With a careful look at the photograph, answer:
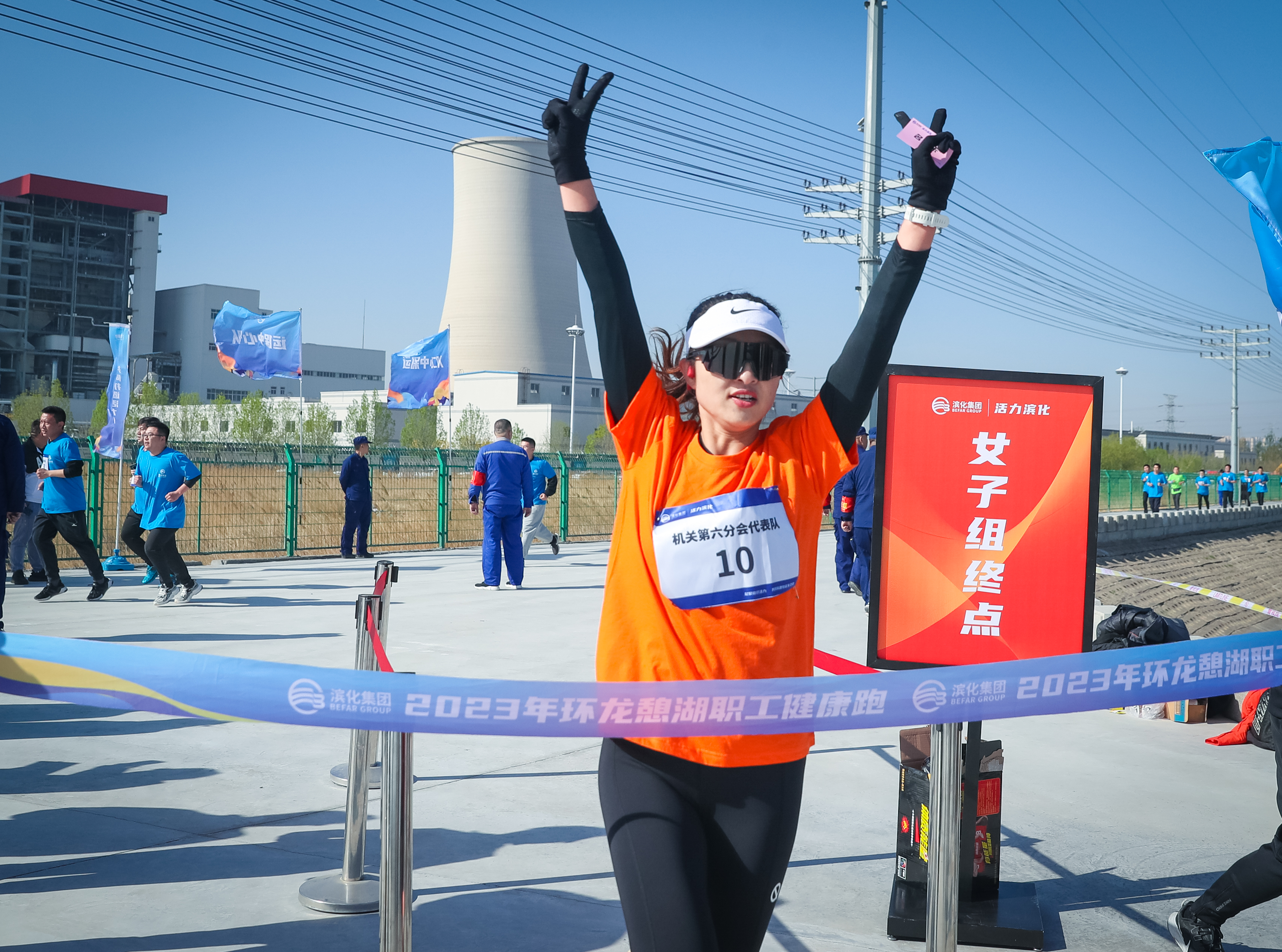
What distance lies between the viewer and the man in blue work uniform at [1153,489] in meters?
37.7

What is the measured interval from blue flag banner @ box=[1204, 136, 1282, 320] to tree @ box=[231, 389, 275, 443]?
2235 inches

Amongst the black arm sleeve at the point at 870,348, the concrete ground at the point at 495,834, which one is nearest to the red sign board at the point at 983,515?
the concrete ground at the point at 495,834

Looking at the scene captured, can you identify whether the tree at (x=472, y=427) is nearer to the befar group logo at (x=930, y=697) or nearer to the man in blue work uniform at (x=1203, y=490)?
the man in blue work uniform at (x=1203, y=490)

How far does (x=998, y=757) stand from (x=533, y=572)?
10.7 metres

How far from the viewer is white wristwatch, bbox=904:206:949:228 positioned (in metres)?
2.06

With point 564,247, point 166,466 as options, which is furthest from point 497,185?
point 166,466

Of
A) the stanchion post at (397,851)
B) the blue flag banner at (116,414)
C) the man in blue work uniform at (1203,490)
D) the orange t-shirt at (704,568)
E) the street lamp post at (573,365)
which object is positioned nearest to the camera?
the orange t-shirt at (704,568)

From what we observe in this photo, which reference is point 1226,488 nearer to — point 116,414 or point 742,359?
point 116,414

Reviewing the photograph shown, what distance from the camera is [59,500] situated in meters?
9.66

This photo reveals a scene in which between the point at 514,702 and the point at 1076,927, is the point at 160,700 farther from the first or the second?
the point at 1076,927

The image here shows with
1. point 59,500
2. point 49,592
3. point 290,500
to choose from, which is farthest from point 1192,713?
point 290,500

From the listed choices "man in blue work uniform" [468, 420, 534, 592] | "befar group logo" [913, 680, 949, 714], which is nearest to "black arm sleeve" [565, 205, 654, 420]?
"befar group logo" [913, 680, 949, 714]

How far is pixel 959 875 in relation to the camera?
345 centimetres

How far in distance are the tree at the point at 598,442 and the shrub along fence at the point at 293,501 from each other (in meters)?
38.2
